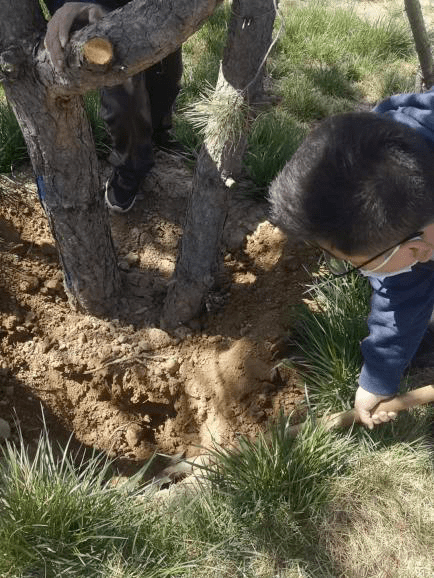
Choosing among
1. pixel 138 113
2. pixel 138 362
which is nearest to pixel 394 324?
pixel 138 362

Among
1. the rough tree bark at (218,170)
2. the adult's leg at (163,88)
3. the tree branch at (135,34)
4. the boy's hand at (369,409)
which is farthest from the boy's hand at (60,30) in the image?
the boy's hand at (369,409)

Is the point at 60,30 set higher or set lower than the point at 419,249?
higher

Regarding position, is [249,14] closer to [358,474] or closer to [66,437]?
[358,474]

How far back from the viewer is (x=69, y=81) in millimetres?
1781

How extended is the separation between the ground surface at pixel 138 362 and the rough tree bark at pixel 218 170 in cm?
16

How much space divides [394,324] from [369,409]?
353 millimetres

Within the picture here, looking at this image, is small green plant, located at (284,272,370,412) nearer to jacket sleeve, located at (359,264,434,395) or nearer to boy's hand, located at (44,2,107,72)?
jacket sleeve, located at (359,264,434,395)

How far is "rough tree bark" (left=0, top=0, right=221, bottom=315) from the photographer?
1641mm

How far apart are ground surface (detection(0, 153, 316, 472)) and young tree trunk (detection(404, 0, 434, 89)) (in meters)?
0.99

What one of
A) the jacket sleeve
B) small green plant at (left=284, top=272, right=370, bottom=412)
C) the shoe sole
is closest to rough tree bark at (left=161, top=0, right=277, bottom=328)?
small green plant at (left=284, top=272, right=370, bottom=412)

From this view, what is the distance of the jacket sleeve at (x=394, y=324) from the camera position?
1863mm

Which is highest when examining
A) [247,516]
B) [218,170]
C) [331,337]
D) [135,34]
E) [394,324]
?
[135,34]

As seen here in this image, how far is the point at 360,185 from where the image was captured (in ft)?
4.45

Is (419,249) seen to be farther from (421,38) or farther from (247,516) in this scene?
(421,38)
